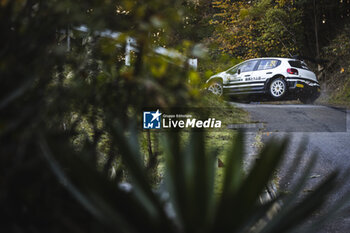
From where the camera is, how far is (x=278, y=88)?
16.1 ft

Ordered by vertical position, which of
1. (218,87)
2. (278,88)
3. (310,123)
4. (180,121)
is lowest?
(310,123)

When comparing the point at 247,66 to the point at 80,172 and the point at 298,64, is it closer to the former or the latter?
the point at 298,64

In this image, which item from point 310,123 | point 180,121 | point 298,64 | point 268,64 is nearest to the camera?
point 180,121

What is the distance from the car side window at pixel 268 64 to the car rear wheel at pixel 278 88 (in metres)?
0.25

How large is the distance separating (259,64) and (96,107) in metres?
4.04

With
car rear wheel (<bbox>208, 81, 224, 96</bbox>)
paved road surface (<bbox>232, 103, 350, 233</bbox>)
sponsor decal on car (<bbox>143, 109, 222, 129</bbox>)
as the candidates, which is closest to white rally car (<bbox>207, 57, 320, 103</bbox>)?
paved road surface (<bbox>232, 103, 350, 233</bbox>)

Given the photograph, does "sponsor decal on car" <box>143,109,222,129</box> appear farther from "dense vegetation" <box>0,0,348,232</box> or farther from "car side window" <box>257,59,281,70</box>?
"car side window" <box>257,59,281,70</box>

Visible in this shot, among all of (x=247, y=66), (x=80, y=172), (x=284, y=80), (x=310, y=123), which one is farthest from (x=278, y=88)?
(x=80, y=172)

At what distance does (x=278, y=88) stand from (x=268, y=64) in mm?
453

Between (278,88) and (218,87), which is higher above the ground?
(218,87)

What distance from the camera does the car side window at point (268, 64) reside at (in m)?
4.59

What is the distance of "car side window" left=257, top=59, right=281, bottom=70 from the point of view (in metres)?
4.59

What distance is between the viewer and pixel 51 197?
50 cm

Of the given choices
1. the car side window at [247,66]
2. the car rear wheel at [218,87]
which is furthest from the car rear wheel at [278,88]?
the car rear wheel at [218,87]
